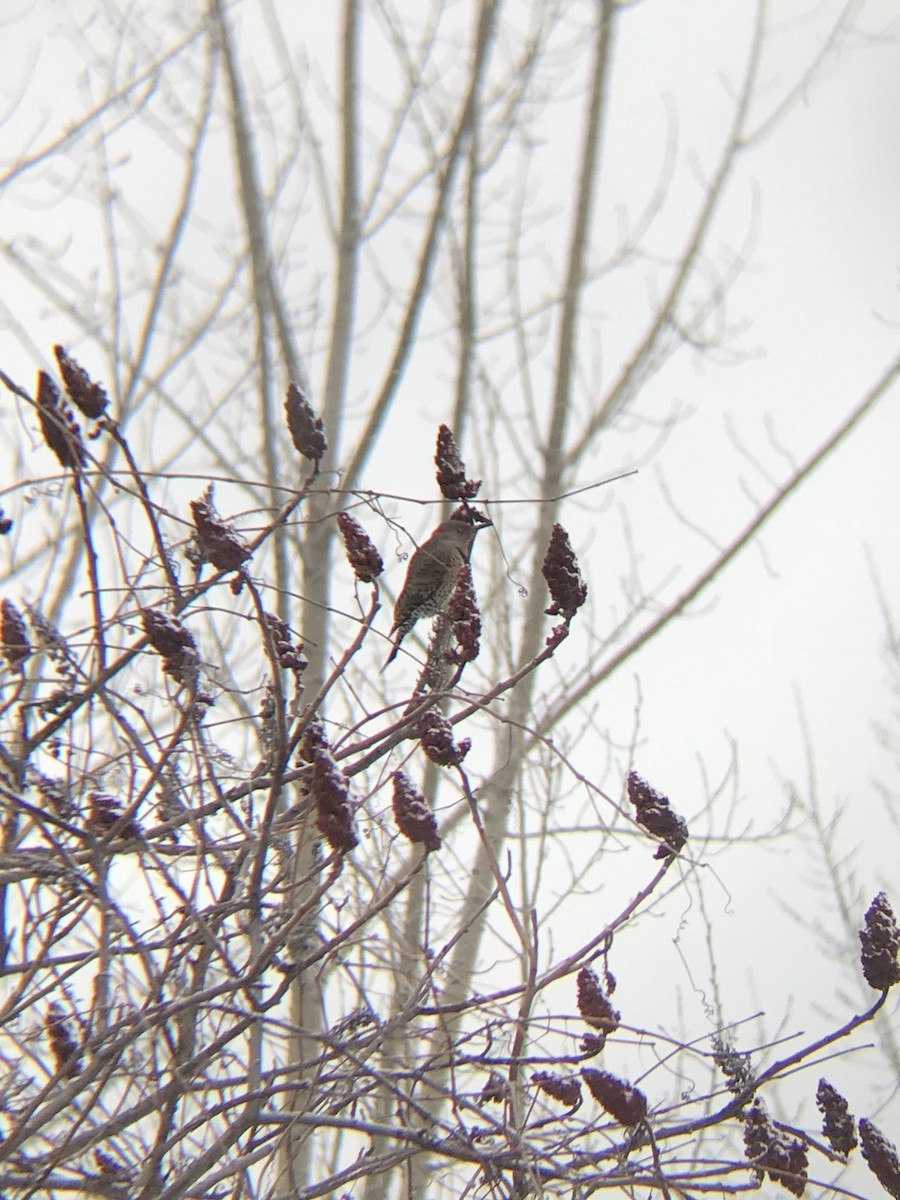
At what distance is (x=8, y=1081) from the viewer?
1.73 metres

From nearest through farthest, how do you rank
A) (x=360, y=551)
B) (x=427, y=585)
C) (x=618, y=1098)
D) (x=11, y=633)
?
(x=618, y=1098)
(x=360, y=551)
(x=11, y=633)
(x=427, y=585)

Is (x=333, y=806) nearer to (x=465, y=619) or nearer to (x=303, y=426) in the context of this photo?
(x=465, y=619)

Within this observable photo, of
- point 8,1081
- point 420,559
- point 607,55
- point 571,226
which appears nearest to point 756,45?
point 607,55

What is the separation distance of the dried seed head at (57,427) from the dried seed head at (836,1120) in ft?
4.30

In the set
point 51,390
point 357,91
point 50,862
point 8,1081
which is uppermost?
point 357,91

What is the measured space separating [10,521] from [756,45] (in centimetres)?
638

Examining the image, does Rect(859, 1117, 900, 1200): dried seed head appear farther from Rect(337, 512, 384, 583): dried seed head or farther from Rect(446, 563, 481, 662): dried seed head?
Rect(337, 512, 384, 583): dried seed head

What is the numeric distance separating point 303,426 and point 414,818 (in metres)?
0.56

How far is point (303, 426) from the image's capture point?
1.72 metres

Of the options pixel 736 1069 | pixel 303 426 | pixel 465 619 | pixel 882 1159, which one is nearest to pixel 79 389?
pixel 303 426

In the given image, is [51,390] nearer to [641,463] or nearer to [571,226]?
[641,463]

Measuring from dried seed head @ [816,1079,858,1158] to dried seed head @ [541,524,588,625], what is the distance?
2.43 ft

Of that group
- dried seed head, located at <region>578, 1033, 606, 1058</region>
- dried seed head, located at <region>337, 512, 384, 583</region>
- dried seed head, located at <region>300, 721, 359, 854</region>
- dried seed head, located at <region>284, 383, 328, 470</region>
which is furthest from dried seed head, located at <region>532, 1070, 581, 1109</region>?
dried seed head, located at <region>284, 383, 328, 470</region>

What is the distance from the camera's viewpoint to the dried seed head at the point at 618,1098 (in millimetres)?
1582
